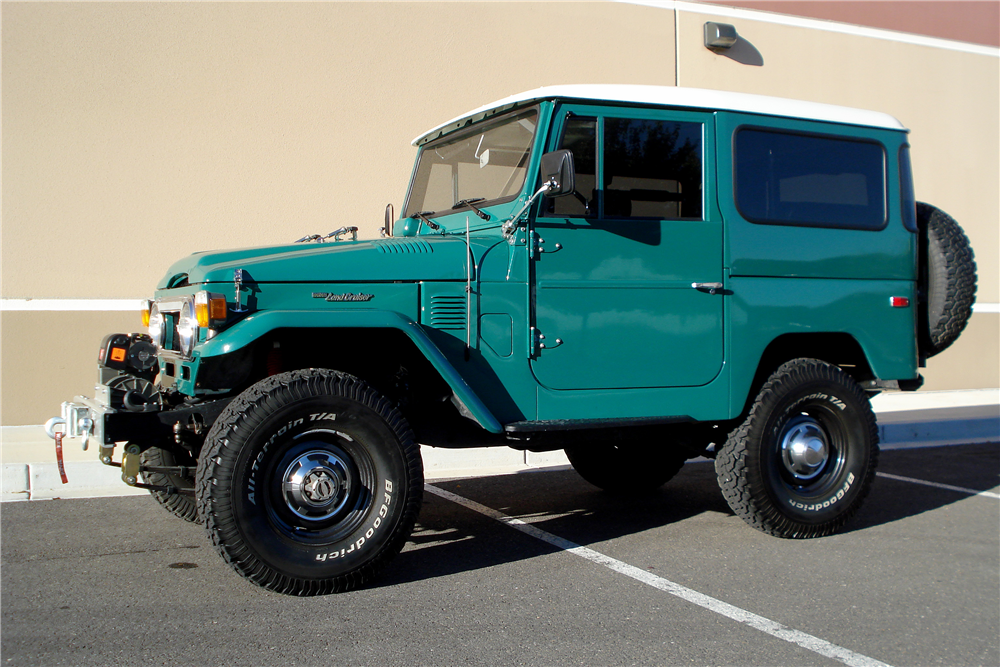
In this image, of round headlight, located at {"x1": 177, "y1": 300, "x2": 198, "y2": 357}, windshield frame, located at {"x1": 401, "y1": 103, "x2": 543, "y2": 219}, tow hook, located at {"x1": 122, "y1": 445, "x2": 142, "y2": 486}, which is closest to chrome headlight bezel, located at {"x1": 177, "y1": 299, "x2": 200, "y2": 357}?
round headlight, located at {"x1": 177, "y1": 300, "x2": 198, "y2": 357}

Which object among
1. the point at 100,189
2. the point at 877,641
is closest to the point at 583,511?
the point at 877,641

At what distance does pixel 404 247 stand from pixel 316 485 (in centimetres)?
125

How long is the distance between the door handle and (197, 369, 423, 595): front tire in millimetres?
1827

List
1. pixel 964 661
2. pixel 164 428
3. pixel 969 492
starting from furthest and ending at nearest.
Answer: pixel 969 492 → pixel 164 428 → pixel 964 661

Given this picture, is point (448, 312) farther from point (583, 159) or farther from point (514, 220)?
point (583, 159)

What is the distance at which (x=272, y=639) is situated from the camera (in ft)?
10.7

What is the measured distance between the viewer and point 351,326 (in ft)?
12.6

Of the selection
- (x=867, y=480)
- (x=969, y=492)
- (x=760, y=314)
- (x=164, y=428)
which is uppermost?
(x=760, y=314)

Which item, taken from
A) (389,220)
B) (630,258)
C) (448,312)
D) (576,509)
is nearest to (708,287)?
(630,258)

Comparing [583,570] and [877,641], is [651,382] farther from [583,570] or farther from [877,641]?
[877,641]

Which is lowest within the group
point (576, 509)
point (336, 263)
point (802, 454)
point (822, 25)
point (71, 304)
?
point (576, 509)

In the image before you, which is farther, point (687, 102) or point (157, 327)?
point (687, 102)

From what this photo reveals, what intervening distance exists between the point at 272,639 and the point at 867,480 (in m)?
3.61

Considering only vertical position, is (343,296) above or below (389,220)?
below
